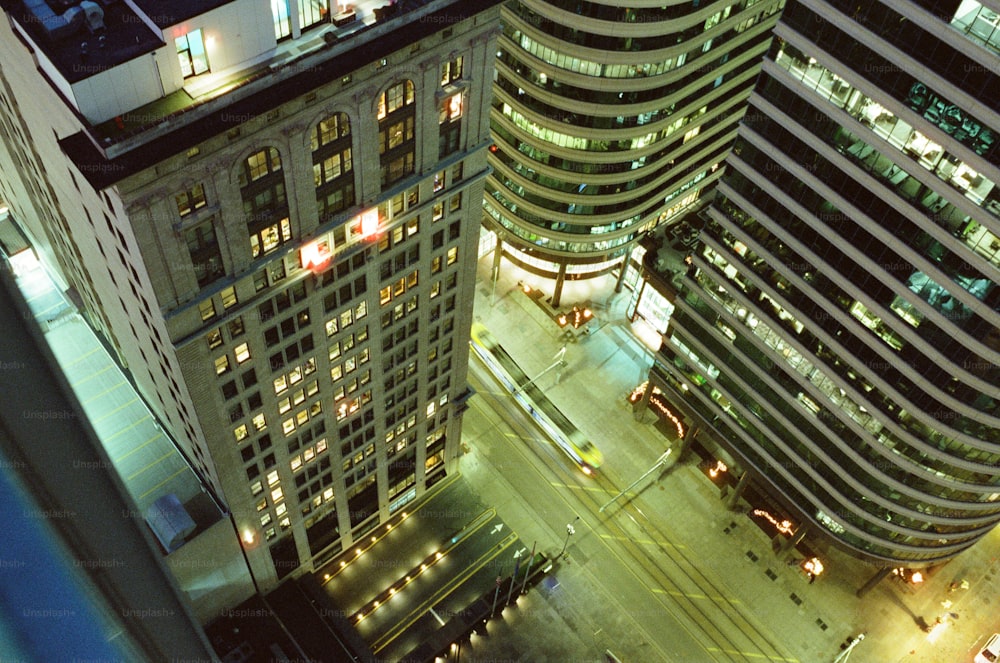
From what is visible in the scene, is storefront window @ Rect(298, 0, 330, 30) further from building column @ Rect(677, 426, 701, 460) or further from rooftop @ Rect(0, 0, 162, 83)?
building column @ Rect(677, 426, 701, 460)

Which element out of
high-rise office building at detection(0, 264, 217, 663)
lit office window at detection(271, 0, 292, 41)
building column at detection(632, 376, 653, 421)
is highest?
lit office window at detection(271, 0, 292, 41)

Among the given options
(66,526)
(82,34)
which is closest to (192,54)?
(82,34)

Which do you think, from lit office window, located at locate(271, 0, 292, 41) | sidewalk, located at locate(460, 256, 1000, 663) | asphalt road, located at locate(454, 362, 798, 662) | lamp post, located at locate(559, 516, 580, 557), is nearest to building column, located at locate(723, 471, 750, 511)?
sidewalk, located at locate(460, 256, 1000, 663)

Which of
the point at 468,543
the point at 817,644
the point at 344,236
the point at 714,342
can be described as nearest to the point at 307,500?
the point at 468,543

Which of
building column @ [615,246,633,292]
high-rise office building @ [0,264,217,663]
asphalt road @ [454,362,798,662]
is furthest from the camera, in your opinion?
building column @ [615,246,633,292]

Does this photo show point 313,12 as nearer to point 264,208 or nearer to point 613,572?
point 264,208

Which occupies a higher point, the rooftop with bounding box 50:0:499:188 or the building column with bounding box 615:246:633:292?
the building column with bounding box 615:246:633:292

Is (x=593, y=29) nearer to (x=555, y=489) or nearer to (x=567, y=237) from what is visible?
(x=567, y=237)
